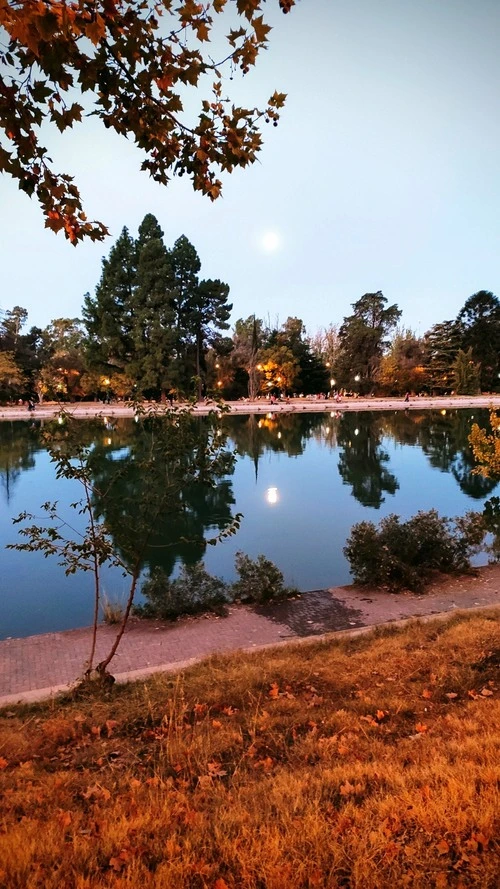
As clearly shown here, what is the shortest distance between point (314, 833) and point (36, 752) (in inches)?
A: 113

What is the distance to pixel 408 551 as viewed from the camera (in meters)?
12.2

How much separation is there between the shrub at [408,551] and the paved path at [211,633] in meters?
0.42

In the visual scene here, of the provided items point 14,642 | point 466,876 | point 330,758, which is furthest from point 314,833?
point 14,642

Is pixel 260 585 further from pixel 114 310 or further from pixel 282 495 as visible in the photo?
pixel 114 310

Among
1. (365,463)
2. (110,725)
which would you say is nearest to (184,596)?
(110,725)

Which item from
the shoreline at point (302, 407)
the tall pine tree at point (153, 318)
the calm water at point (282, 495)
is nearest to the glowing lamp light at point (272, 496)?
the calm water at point (282, 495)

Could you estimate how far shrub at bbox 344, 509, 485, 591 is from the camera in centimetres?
1162

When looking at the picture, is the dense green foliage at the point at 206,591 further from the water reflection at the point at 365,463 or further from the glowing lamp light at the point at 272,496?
the water reflection at the point at 365,463

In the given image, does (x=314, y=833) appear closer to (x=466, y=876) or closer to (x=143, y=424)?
(x=466, y=876)

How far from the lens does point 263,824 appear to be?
3.06 m

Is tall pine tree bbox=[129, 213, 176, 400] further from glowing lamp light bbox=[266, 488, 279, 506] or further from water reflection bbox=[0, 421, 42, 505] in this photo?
glowing lamp light bbox=[266, 488, 279, 506]

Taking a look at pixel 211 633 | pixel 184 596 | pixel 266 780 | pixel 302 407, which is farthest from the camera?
pixel 302 407

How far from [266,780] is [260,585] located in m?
7.26

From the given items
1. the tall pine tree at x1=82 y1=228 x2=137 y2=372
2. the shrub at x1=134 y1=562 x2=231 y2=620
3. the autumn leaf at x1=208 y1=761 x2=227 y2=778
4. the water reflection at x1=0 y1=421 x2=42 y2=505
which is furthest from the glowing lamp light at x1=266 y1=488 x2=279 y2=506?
the tall pine tree at x1=82 y1=228 x2=137 y2=372
